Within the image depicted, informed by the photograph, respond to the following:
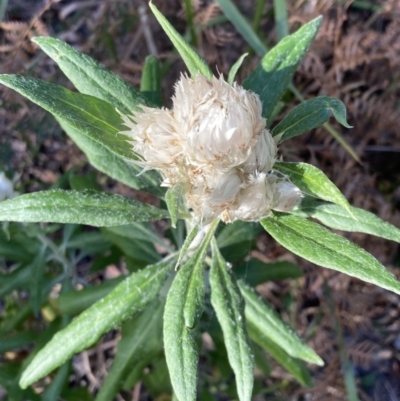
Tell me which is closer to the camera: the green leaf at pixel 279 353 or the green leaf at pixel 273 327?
the green leaf at pixel 273 327

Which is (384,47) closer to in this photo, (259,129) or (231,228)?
(231,228)

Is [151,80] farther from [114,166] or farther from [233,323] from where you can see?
[233,323]

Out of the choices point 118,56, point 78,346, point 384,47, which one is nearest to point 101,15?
point 118,56

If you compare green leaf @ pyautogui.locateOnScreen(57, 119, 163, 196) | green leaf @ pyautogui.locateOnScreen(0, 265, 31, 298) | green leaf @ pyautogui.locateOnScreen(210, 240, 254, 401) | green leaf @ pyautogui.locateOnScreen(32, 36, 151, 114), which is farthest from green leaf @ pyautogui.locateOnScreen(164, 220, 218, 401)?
green leaf @ pyautogui.locateOnScreen(0, 265, 31, 298)

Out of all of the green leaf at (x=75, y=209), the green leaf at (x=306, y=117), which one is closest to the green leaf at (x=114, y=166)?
the green leaf at (x=75, y=209)

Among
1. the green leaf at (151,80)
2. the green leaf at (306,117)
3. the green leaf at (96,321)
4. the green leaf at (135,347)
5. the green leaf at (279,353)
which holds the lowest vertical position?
the green leaf at (279,353)

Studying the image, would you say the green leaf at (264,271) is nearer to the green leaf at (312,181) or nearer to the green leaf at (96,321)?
the green leaf at (96,321)

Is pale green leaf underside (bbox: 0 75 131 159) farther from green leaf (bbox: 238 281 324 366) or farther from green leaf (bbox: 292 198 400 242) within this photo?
green leaf (bbox: 238 281 324 366)
